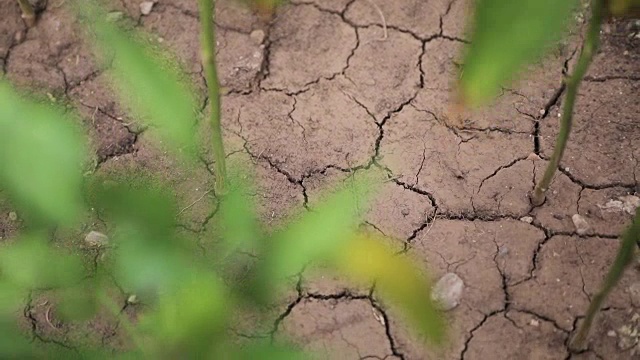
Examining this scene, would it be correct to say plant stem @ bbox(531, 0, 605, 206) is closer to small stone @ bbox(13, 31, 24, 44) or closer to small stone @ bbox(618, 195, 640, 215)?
small stone @ bbox(618, 195, 640, 215)

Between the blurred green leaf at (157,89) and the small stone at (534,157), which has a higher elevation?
the blurred green leaf at (157,89)

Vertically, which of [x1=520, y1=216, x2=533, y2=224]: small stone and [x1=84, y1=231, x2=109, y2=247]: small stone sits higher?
[x1=520, y1=216, x2=533, y2=224]: small stone

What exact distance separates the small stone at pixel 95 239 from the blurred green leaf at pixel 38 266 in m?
1.14

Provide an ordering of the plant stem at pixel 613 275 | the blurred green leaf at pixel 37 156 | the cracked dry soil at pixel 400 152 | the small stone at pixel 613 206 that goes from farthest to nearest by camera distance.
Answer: the small stone at pixel 613 206 → the cracked dry soil at pixel 400 152 → the plant stem at pixel 613 275 → the blurred green leaf at pixel 37 156

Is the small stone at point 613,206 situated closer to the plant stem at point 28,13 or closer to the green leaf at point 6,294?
the green leaf at point 6,294

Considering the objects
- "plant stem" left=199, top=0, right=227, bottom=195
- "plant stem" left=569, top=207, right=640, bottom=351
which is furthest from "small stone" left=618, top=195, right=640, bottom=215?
"plant stem" left=199, top=0, right=227, bottom=195

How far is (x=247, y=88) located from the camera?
6.28 feet

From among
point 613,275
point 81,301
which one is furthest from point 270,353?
point 613,275

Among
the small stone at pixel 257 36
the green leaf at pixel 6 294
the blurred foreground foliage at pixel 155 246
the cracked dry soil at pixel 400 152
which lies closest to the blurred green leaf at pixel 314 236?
the blurred foreground foliage at pixel 155 246

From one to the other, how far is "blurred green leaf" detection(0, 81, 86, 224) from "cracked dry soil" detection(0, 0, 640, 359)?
1039 millimetres

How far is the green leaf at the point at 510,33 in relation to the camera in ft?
1.07

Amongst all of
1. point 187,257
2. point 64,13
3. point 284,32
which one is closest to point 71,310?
point 187,257

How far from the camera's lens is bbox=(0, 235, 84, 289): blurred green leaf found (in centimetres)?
54

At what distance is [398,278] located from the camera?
403 mm
